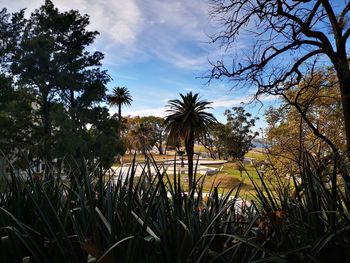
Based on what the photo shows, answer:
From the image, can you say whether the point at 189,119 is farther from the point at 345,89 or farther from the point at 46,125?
the point at 345,89

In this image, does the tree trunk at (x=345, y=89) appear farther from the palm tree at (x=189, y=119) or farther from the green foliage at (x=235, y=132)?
the green foliage at (x=235, y=132)

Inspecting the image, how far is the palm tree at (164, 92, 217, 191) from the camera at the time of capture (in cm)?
2412

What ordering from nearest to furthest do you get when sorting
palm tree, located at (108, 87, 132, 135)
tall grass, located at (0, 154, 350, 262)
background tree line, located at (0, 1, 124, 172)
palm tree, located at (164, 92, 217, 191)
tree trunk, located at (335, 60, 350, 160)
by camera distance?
tall grass, located at (0, 154, 350, 262), tree trunk, located at (335, 60, 350, 160), background tree line, located at (0, 1, 124, 172), palm tree, located at (164, 92, 217, 191), palm tree, located at (108, 87, 132, 135)

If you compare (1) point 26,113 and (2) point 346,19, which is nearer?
(2) point 346,19

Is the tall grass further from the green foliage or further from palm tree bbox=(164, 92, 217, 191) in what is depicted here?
the green foliage

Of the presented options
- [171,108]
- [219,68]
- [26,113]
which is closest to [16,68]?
[26,113]

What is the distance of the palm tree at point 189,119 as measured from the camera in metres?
24.1

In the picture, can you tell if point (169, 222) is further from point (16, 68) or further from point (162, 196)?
point (16, 68)

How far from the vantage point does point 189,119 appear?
2447 centimetres

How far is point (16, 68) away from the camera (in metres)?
18.7

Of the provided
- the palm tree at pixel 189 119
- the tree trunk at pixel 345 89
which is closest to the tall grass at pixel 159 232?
the tree trunk at pixel 345 89

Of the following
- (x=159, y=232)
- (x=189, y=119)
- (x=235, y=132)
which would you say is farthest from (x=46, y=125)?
(x=235, y=132)

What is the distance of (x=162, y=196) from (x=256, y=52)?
5883 millimetres

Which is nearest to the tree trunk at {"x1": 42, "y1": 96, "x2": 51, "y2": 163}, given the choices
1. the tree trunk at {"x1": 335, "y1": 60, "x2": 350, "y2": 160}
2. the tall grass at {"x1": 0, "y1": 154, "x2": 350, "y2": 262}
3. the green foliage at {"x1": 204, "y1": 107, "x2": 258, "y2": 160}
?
the tree trunk at {"x1": 335, "y1": 60, "x2": 350, "y2": 160}
